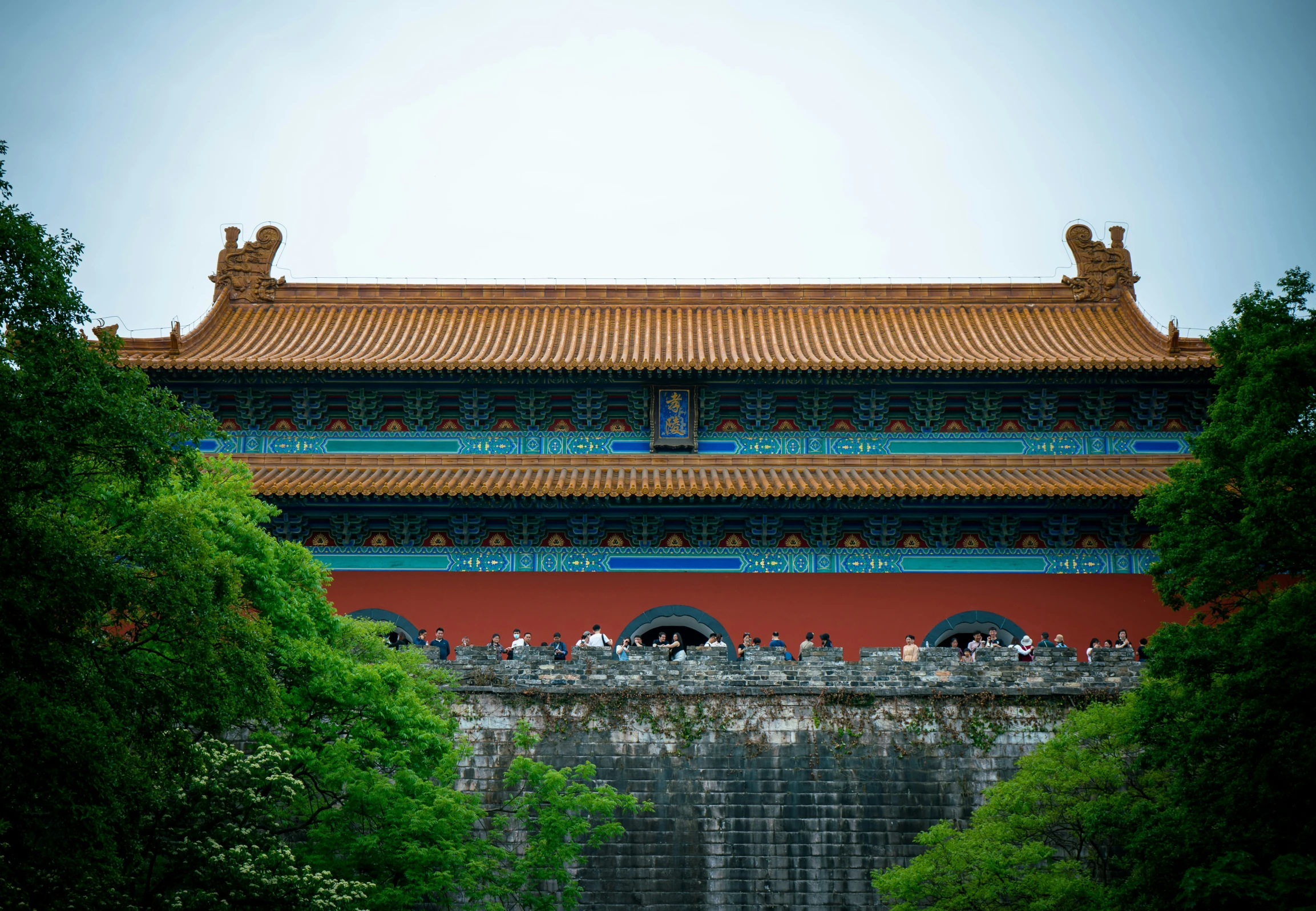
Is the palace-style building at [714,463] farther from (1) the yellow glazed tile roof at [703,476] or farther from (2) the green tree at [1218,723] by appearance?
(2) the green tree at [1218,723]

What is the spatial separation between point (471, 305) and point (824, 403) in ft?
26.1

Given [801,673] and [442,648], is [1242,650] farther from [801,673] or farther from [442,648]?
[442,648]

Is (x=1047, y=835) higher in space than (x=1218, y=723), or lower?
lower

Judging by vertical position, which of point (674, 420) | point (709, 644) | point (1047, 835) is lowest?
point (1047, 835)

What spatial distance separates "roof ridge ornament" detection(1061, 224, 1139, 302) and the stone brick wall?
389 inches

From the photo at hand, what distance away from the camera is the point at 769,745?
655 inches

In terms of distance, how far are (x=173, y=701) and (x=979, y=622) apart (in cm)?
1427

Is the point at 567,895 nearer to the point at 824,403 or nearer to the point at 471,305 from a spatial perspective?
the point at 824,403

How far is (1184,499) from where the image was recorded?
12.4m

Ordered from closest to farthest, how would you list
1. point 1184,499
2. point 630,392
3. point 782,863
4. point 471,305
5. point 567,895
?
point 1184,499, point 567,895, point 782,863, point 630,392, point 471,305

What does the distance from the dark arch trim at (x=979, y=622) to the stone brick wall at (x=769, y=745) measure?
2876 millimetres

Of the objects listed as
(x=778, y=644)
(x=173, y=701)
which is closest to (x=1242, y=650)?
(x=778, y=644)

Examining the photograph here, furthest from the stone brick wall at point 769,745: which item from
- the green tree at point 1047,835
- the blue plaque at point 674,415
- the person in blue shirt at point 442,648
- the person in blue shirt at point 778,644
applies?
the blue plaque at point 674,415

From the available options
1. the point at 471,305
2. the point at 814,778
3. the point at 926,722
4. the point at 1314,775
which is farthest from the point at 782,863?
the point at 471,305
